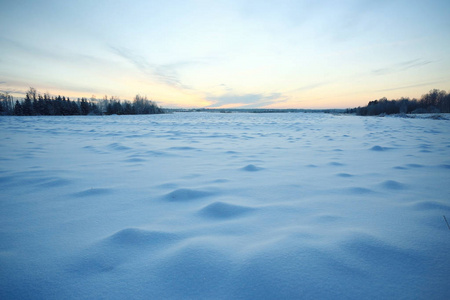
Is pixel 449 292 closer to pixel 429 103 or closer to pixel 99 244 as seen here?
pixel 99 244

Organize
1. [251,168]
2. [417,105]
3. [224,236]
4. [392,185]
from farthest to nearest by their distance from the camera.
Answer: [417,105]
[251,168]
[392,185]
[224,236]

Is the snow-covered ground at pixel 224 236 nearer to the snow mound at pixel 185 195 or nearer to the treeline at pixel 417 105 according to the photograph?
the snow mound at pixel 185 195

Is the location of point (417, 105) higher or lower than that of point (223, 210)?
higher

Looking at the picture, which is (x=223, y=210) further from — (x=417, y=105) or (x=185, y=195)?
(x=417, y=105)

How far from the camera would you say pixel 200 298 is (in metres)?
0.80

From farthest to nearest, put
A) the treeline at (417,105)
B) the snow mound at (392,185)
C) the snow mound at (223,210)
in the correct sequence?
1. the treeline at (417,105)
2. the snow mound at (392,185)
3. the snow mound at (223,210)

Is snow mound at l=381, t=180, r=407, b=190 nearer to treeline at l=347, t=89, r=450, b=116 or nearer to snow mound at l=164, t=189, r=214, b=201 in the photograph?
A: snow mound at l=164, t=189, r=214, b=201

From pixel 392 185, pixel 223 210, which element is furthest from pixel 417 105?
pixel 223 210

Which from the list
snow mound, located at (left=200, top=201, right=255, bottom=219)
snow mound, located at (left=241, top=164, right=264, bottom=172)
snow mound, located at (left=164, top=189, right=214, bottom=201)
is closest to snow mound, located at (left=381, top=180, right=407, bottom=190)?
snow mound, located at (left=241, top=164, right=264, bottom=172)

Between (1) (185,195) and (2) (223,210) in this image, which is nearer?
(2) (223,210)

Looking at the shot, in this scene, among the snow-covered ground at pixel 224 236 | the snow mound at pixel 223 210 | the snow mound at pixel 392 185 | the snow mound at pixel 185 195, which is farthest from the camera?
the snow mound at pixel 392 185

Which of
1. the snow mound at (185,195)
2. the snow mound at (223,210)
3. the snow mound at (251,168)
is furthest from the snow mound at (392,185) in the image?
the snow mound at (185,195)

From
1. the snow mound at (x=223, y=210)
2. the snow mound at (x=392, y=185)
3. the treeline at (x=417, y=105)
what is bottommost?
the snow mound at (x=223, y=210)

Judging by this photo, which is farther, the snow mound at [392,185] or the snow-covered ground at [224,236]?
the snow mound at [392,185]
